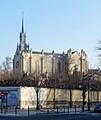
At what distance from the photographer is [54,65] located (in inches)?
5891

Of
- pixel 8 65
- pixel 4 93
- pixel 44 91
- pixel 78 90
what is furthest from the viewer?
pixel 8 65

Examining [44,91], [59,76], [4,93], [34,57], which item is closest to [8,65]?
[59,76]

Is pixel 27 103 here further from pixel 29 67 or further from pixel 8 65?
pixel 29 67

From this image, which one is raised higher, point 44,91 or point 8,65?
point 8,65

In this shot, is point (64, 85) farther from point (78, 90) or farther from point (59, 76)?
point (59, 76)

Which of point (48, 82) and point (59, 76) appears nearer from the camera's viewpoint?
Answer: point (48, 82)

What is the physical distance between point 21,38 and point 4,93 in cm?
10081

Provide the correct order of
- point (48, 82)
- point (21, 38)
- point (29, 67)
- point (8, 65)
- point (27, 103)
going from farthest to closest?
point (21, 38)
point (29, 67)
point (8, 65)
point (48, 82)
point (27, 103)

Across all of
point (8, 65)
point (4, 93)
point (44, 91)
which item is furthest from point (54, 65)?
point (4, 93)

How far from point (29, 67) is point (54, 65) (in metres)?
10.3

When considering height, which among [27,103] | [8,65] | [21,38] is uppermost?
[21,38]

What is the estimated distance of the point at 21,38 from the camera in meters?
157

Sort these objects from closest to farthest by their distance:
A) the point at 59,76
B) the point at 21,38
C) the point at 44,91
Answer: the point at 44,91
the point at 59,76
the point at 21,38

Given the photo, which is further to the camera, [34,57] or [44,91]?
[34,57]
